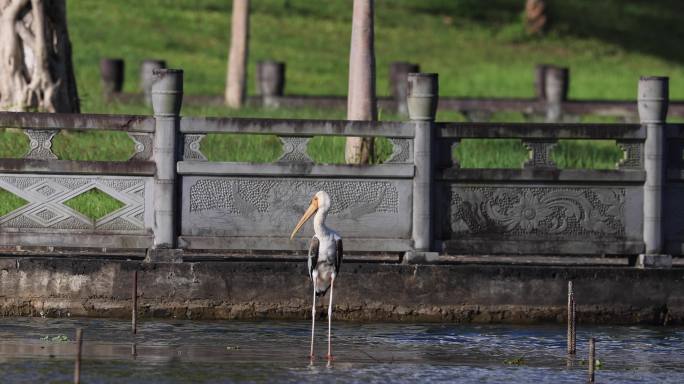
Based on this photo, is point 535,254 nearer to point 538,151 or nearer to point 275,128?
point 538,151

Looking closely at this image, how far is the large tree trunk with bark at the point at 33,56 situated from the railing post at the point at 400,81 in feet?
33.3

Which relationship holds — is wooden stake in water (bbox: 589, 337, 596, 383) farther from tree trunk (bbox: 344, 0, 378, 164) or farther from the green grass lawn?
the green grass lawn

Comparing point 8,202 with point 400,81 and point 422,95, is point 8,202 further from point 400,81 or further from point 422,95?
point 400,81

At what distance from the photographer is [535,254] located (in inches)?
540

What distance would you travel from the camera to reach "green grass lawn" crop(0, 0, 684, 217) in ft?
126

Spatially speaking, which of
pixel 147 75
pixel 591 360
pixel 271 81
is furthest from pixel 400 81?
pixel 591 360

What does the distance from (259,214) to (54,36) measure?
21.7 ft

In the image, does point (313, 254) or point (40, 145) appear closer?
point (313, 254)

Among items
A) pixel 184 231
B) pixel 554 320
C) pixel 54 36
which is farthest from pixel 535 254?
pixel 54 36

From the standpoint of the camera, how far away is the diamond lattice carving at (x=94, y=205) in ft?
50.3

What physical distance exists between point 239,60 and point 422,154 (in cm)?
1746

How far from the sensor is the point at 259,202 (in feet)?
44.4

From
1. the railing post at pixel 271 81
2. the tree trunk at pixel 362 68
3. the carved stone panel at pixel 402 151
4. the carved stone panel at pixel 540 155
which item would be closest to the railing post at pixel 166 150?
the carved stone panel at pixel 402 151

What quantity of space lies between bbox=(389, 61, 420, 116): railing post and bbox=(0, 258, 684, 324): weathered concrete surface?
1514 centimetres
